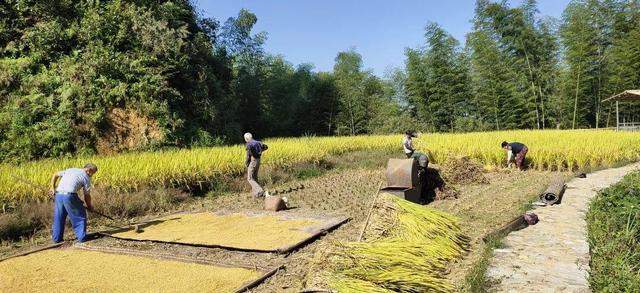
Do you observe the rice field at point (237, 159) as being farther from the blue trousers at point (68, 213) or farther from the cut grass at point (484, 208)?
the blue trousers at point (68, 213)

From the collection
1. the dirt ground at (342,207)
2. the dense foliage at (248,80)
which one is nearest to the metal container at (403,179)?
the dirt ground at (342,207)

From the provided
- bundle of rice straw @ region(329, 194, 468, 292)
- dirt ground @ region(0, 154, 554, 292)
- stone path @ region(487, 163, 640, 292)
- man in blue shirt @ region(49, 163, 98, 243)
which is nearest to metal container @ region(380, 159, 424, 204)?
dirt ground @ region(0, 154, 554, 292)

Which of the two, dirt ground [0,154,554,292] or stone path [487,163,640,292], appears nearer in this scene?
stone path [487,163,640,292]

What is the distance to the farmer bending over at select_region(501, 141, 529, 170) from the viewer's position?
1191cm

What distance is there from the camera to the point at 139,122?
522 inches

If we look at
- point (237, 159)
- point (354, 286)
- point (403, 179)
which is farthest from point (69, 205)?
point (237, 159)

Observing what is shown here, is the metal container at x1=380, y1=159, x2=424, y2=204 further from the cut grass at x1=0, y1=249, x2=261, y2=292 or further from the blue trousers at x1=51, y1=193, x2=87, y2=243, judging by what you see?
the blue trousers at x1=51, y1=193, x2=87, y2=243

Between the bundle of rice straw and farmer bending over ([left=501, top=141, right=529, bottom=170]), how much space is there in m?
7.24

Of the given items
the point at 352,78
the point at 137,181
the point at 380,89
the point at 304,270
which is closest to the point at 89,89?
the point at 137,181

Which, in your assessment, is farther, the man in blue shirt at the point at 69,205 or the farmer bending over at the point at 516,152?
the farmer bending over at the point at 516,152

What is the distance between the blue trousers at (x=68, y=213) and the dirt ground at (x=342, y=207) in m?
0.24

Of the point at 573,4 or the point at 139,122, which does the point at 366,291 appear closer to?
the point at 139,122

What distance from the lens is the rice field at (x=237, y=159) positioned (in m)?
8.02

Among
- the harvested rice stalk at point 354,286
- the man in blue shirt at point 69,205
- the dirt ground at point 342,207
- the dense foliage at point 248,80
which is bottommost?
the dirt ground at point 342,207
